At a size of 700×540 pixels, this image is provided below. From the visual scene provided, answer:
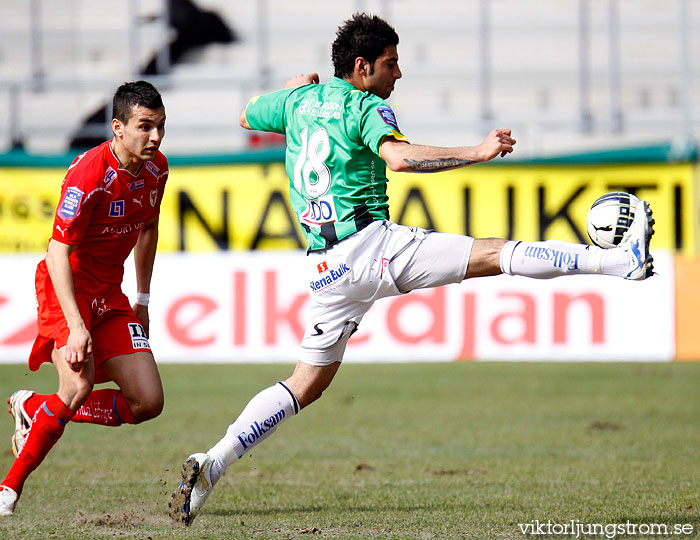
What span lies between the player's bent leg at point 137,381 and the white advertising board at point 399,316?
6.45 meters

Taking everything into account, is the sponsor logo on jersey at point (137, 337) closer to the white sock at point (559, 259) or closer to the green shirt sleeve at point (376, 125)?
the green shirt sleeve at point (376, 125)

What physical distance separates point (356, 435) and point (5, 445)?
2.54 metres

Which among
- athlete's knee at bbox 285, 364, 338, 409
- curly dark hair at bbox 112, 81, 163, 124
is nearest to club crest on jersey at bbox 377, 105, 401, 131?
curly dark hair at bbox 112, 81, 163, 124

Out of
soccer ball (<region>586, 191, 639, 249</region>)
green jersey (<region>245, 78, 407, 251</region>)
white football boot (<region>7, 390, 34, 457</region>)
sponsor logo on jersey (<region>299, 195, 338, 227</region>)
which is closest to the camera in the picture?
soccer ball (<region>586, 191, 639, 249</region>)

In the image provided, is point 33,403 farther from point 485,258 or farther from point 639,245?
point 639,245

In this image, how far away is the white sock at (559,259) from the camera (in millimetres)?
4414

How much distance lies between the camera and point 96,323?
5219 mm

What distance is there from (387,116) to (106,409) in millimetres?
2152

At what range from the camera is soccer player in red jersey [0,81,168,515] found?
4.85 m

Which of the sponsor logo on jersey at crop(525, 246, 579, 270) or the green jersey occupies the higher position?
the green jersey

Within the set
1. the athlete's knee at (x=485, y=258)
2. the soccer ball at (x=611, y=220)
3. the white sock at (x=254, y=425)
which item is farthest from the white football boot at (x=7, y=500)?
the soccer ball at (x=611, y=220)

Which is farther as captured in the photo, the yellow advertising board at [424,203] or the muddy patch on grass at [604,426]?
the yellow advertising board at [424,203]

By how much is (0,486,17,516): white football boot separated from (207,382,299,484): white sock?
101 centimetres

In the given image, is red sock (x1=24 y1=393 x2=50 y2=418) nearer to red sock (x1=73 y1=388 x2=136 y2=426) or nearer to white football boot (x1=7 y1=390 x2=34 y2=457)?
white football boot (x1=7 y1=390 x2=34 y2=457)
